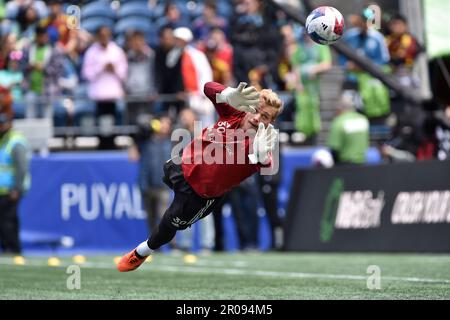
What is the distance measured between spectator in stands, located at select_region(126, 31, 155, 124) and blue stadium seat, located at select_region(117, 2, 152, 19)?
1.92 metres

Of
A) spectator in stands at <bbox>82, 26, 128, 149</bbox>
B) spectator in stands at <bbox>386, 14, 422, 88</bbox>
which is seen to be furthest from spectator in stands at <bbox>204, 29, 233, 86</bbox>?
spectator in stands at <bbox>386, 14, 422, 88</bbox>

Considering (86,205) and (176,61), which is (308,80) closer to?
(176,61)

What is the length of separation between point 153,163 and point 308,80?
311 centimetres

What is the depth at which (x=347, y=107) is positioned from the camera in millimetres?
18062

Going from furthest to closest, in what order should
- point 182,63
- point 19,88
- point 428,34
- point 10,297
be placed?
point 19,88 < point 182,63 < point 428,34 < point 10,297

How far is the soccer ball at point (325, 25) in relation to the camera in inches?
398

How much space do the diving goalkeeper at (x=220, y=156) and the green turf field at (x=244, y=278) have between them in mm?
696

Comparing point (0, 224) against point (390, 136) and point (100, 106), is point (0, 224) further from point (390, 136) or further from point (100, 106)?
point (390, 136)

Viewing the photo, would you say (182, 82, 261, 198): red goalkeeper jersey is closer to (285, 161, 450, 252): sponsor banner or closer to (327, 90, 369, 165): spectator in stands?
(285, 161, 450, 252): sponsor banner

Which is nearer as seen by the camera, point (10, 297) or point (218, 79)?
point (10, 297)

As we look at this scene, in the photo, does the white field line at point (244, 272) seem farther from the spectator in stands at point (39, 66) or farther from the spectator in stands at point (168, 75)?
the spectator in stands at point (39, 66)

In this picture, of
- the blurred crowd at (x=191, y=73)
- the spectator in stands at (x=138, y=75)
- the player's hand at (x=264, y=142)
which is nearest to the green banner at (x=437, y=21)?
the blurred crowd at (x=191, y=73)

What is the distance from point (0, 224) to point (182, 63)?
4.09 meters

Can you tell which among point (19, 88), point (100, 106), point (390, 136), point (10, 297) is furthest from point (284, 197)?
point (10, 297)
